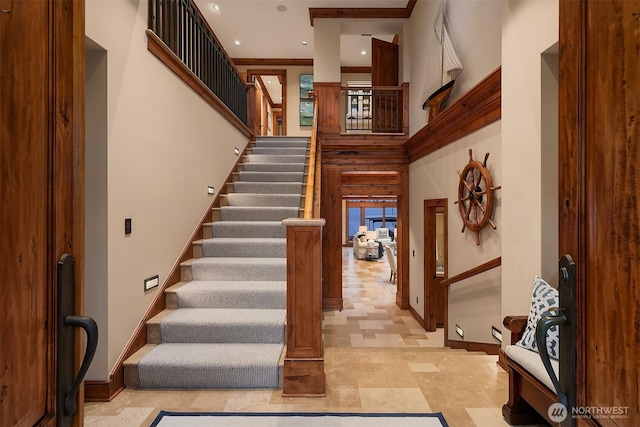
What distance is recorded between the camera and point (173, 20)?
11.1 ft

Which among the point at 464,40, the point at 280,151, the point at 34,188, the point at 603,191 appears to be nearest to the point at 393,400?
the point at 603,191

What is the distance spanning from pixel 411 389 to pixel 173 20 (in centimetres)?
390

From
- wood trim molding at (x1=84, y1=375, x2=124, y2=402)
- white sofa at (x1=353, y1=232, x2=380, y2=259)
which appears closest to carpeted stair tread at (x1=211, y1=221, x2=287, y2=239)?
wood trim molding at (x1=84, y1=375, x2=124, y2=402)

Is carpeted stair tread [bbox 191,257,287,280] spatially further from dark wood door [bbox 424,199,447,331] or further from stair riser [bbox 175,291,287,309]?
dark wood door [bbox 424,199,447,331]

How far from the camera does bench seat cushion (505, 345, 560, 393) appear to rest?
1.70 metres

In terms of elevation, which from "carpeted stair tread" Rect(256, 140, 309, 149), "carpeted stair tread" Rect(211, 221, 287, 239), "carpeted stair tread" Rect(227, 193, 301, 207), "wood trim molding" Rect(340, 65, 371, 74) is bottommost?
"carpeted stair tread" Rect(211, 221, 287, 239)

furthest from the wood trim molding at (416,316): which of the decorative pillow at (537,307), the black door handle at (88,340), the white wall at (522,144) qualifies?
the black door handle at (88,340)

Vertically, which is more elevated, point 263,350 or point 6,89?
point 6,89

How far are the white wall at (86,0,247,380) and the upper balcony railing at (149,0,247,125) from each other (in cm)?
36

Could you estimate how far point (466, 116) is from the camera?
375 centimetres

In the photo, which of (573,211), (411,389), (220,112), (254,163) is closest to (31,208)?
(573,211)

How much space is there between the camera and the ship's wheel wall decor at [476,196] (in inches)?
128

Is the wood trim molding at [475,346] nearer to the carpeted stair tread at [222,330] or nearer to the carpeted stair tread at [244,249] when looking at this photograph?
the carpeted stair tread at [222,330]

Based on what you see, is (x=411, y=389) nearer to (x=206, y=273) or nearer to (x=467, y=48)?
(x=206, y=273)
